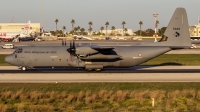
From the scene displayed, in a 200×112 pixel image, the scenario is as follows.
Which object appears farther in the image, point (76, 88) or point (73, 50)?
point (73, 50)

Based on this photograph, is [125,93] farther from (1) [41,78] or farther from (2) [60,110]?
(1) [41,78]

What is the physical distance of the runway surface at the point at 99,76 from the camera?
33562 mm

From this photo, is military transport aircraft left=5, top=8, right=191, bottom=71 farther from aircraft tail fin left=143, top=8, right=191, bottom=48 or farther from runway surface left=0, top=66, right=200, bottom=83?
runway surface left=0, top=66, right=200, bottom=83

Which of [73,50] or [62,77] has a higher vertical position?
[73,50]

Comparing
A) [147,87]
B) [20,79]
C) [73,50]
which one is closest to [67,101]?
[147,87]

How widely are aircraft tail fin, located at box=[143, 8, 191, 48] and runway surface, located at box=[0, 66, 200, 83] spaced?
328 centimetres

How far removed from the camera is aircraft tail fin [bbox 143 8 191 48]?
4072 cm

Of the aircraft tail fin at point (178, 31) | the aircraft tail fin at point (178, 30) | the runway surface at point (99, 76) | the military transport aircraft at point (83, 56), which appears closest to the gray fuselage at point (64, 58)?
the military transport aircraft at point (83, 56)

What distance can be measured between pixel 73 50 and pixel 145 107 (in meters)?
17.5

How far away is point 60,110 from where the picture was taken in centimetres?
2102

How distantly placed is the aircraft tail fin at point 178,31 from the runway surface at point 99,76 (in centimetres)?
328

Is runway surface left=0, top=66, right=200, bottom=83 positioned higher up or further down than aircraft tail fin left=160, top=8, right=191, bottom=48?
further down

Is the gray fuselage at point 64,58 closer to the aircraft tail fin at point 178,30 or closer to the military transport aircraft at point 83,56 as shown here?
the military transport aircraft at point 83,56

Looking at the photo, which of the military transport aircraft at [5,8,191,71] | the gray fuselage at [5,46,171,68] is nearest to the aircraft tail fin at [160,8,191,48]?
the military transport aircraft at [5,8,191,71]
